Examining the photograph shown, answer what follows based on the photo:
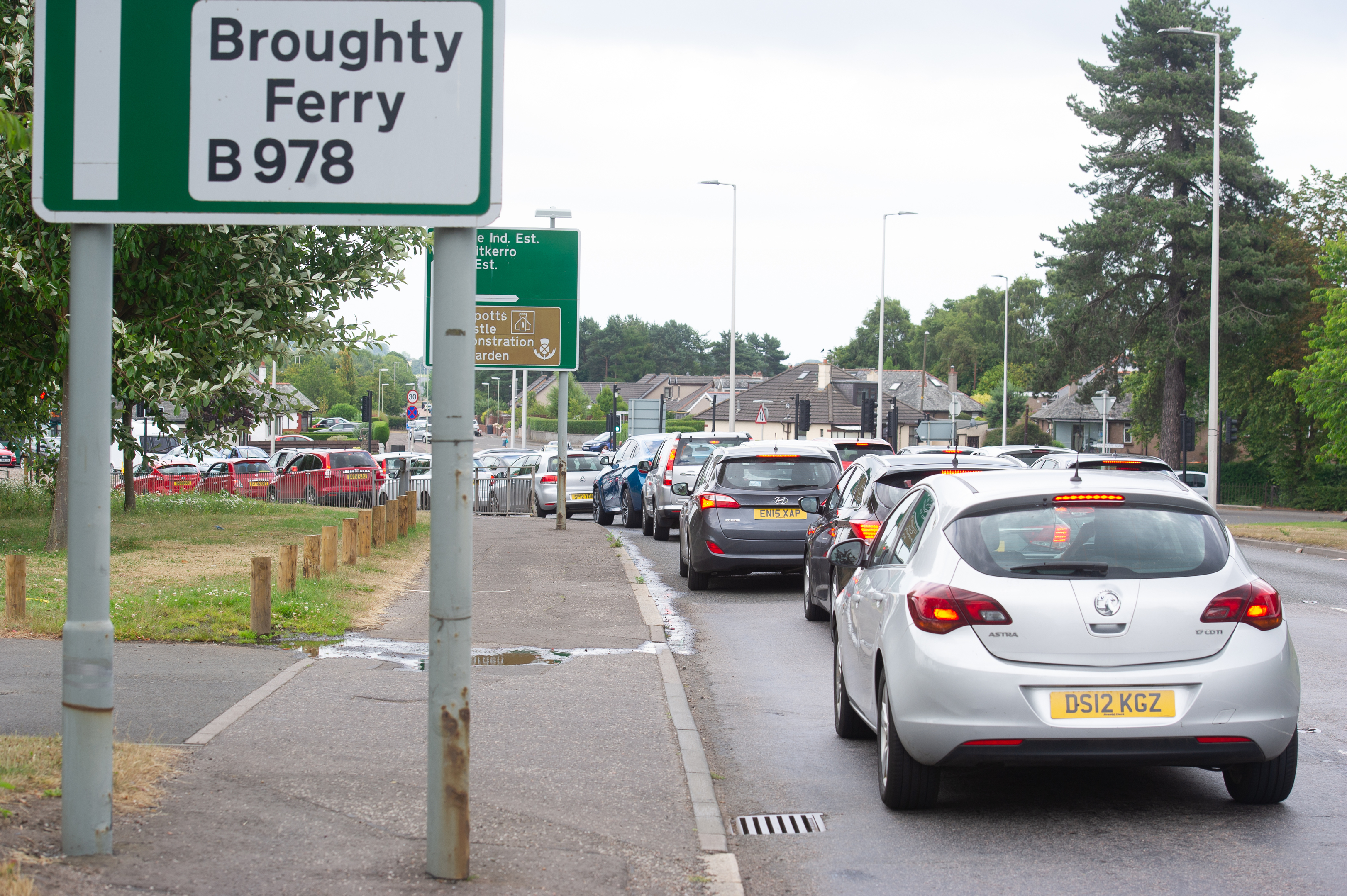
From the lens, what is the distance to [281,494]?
110 feet

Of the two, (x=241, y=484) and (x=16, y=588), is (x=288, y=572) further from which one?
(x=241, y=484)

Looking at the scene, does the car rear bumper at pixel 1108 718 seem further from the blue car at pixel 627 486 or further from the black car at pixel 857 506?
the blue car at pixel 627 486

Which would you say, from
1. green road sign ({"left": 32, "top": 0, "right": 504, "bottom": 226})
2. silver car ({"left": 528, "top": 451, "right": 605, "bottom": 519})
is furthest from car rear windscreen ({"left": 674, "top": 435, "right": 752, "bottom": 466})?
green road sign ({"left": 32, "top": 0, "right": 504, "bottom": 226})

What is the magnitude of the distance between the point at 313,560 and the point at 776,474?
5019 mm

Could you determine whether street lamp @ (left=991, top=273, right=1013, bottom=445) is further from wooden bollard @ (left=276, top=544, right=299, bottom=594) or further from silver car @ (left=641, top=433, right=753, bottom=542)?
wooden bollard @ (left=276, top=544, right=299, bottom=594)

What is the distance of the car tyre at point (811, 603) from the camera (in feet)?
40.8

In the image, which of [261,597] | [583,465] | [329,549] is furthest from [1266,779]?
[583,465]

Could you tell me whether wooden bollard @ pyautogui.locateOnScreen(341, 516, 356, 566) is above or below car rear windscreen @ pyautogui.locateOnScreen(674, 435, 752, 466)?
below

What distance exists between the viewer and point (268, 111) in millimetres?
4629

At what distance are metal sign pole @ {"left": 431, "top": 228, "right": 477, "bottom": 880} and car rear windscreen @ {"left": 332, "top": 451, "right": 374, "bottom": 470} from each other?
3299 centimetres

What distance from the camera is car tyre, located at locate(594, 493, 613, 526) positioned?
2778 cm

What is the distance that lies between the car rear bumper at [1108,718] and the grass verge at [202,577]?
623 centimetres

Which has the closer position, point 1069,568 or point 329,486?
point 1069,568

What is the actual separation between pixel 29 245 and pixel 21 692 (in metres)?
8.53
